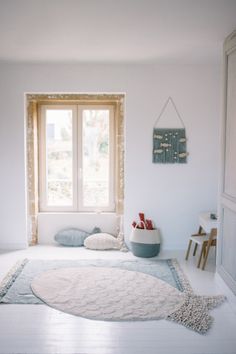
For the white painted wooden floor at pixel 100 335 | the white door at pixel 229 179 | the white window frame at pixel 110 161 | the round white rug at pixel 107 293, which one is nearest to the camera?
the white painted wooden floor at pixel 100 335

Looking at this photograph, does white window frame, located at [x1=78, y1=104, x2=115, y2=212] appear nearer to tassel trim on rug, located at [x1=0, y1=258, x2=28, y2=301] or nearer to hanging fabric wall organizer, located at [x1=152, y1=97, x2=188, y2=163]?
hanging fabric wall organizer, located at [x1=152, y1=97, x2=188, y2=163]

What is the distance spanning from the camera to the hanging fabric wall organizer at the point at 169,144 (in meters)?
5.14

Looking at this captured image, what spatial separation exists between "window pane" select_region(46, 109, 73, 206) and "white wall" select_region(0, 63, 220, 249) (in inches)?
20.8

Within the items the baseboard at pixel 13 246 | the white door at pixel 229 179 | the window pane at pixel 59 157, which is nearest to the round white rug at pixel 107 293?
the white door at pixel 229 179

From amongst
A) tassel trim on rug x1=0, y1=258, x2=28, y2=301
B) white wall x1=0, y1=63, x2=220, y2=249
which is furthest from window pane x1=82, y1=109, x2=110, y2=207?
tassel trim on rug x1=0, y1=258, x2=28, y2=301

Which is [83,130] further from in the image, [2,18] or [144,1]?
[144,1]

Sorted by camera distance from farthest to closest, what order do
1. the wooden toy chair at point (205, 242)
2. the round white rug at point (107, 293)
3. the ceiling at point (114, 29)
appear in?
the wooden toy chair at point (205, 242) < the round white rug at point (107, 293) < the ceiling at point (114, 29)

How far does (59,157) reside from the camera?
5.66 m

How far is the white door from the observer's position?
139 inches

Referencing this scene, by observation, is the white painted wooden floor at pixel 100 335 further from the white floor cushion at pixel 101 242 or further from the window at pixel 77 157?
the window at pixel 77 157

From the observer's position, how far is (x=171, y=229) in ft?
17.3

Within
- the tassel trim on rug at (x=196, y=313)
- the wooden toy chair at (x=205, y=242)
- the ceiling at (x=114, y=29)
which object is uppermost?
the ceiling at (x=114, y=29)

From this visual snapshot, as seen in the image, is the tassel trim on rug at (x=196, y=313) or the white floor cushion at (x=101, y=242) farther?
the white floor cushion at (x=101, y=242)

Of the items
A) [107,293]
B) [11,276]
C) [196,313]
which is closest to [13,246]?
[11,276]
